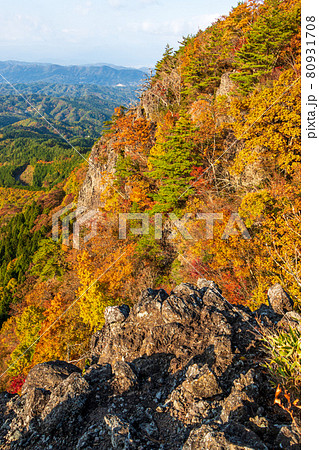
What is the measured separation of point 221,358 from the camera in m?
5.36

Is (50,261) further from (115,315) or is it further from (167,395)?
(167,395)

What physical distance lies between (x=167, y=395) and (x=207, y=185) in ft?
60.6

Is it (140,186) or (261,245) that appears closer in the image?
(261,245)

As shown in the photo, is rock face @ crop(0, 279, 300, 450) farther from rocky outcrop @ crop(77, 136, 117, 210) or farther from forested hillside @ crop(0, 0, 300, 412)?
rocky outcrop @ crop(77, 136, 117, 210)

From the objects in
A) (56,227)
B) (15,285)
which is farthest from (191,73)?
(15,285)

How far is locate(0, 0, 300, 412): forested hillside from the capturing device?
49.1ft

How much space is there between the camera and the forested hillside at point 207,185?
15.0 m

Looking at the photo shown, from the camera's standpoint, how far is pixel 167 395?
5.03 m

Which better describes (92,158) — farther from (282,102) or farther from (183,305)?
(183,305)

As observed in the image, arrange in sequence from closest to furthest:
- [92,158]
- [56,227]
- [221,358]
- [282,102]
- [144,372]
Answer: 1. [221,358]
2. [144,372]
3. [282,102]
4. [92,158]
5. [56,227]

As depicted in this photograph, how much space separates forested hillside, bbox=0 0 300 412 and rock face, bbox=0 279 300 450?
3.18 metres

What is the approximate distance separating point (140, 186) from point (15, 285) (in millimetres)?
46850

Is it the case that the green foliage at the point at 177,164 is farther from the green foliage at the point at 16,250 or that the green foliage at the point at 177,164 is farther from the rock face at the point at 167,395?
the green foliage at the point at 16,250
